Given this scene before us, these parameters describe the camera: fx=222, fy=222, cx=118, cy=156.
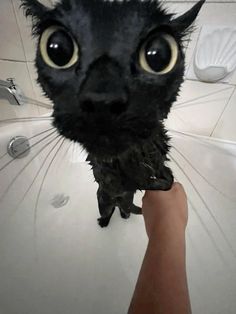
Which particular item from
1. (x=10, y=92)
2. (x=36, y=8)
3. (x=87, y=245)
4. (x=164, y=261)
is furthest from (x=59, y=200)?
(x=36, y=8)

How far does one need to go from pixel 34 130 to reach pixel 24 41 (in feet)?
0.86

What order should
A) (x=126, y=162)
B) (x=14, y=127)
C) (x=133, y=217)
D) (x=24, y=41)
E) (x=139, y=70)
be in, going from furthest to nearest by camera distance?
(x=133, y=217) → (x=14, y=127) → (x=24, y=41) → (x=126, y=162) → (x=139, y=70)

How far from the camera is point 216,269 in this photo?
77 cm

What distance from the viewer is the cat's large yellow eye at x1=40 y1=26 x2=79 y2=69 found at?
0.74ft

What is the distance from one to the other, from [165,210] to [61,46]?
0.38 m

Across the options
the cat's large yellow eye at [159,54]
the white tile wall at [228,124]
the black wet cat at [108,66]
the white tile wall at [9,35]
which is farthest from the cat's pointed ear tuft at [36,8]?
the white tile wall at [228,124]

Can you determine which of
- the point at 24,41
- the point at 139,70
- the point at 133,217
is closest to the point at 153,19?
the point at 139,70

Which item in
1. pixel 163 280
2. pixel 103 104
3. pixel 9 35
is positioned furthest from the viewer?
pixel 9 35

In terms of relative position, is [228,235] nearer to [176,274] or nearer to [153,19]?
[176,274]

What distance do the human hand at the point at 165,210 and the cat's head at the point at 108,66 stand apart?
0.28 m

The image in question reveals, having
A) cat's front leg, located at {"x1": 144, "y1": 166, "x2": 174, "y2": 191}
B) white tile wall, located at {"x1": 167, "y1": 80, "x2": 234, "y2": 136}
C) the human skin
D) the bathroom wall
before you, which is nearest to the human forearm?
the human skin

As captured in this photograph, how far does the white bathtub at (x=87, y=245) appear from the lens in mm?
737

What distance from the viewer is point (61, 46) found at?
23 cm

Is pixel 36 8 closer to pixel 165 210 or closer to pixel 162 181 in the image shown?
pixel 162 181
